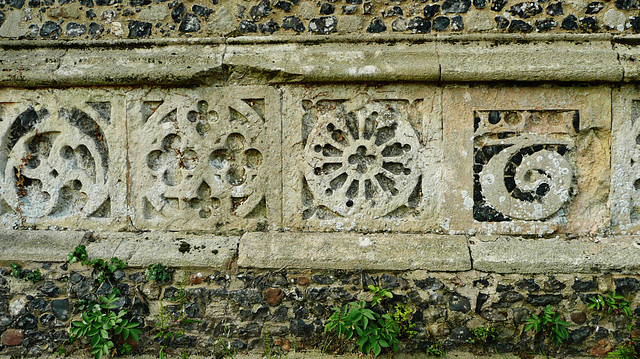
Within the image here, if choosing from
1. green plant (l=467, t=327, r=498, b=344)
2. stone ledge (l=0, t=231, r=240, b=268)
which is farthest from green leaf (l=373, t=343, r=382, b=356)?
stone ledge (l=0, t=231, r=240, b=268)

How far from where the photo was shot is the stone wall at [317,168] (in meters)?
2.59

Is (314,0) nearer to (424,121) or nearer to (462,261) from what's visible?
(424,121)

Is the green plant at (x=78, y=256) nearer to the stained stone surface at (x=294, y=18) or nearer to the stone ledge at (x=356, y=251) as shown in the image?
the stone ledge at (x=356, y=251)

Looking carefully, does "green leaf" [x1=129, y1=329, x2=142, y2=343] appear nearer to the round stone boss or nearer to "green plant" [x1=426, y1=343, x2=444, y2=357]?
the round stone boss

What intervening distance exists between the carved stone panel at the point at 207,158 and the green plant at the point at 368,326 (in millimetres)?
726

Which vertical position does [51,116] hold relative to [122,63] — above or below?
below

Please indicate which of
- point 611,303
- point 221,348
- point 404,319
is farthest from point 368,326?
point 611,303

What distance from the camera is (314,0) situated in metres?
2.79

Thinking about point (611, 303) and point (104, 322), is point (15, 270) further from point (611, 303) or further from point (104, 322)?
point (611, 303)

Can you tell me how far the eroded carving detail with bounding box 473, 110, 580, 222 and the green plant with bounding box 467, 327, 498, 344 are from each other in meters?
0.68

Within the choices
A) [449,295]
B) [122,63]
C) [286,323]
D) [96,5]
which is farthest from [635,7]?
[96,5]

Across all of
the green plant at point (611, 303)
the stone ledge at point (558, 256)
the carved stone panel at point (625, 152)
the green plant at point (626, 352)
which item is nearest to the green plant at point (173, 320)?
the stone ledge at point (558, 256)

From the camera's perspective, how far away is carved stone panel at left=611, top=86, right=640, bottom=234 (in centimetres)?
264

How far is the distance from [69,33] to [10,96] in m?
0.59
